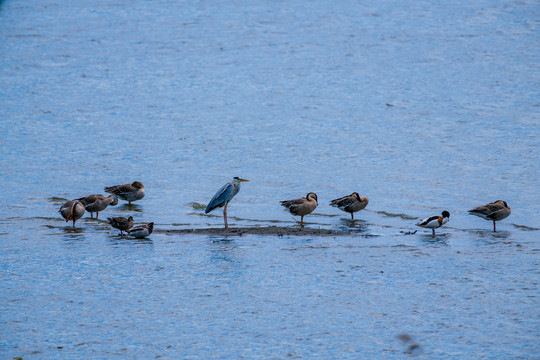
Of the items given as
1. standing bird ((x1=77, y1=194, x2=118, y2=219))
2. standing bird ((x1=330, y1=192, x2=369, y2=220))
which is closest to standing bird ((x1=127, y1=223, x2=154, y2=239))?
standing bird ((x1=77, y1=194, x2=118, y2=219))

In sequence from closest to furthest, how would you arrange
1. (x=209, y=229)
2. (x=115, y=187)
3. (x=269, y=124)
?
(x=209, y=229)
(x=115, y=187)
(x=269, y=124)

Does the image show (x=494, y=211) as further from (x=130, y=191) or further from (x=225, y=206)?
(x=130, y=191)

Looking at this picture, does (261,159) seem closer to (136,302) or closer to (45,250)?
(45,250)

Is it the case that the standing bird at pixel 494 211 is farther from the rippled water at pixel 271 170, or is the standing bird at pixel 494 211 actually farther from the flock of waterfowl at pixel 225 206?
the rippled water at pixel 271 170

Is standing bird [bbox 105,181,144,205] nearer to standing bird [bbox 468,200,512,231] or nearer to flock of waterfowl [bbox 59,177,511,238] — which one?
flock of waterfowl [bbox 59,177,511,238]

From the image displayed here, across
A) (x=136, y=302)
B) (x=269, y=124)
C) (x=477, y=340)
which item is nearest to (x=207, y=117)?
(x=269, y=124)

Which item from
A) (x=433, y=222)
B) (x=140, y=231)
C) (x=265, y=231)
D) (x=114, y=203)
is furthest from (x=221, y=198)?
(x=433, y=222)

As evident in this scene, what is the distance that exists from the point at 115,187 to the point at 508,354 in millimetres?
10084

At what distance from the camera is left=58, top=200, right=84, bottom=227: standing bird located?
1429 centimetres

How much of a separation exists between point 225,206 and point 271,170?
4008 millimetres

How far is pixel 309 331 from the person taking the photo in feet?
30.6

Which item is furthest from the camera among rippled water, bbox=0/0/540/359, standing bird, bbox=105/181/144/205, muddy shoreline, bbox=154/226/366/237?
standing bird, bbox=105/181/144/205

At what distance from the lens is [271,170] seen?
18.6 meters

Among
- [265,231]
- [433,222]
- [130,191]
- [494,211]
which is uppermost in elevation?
[130,191]
